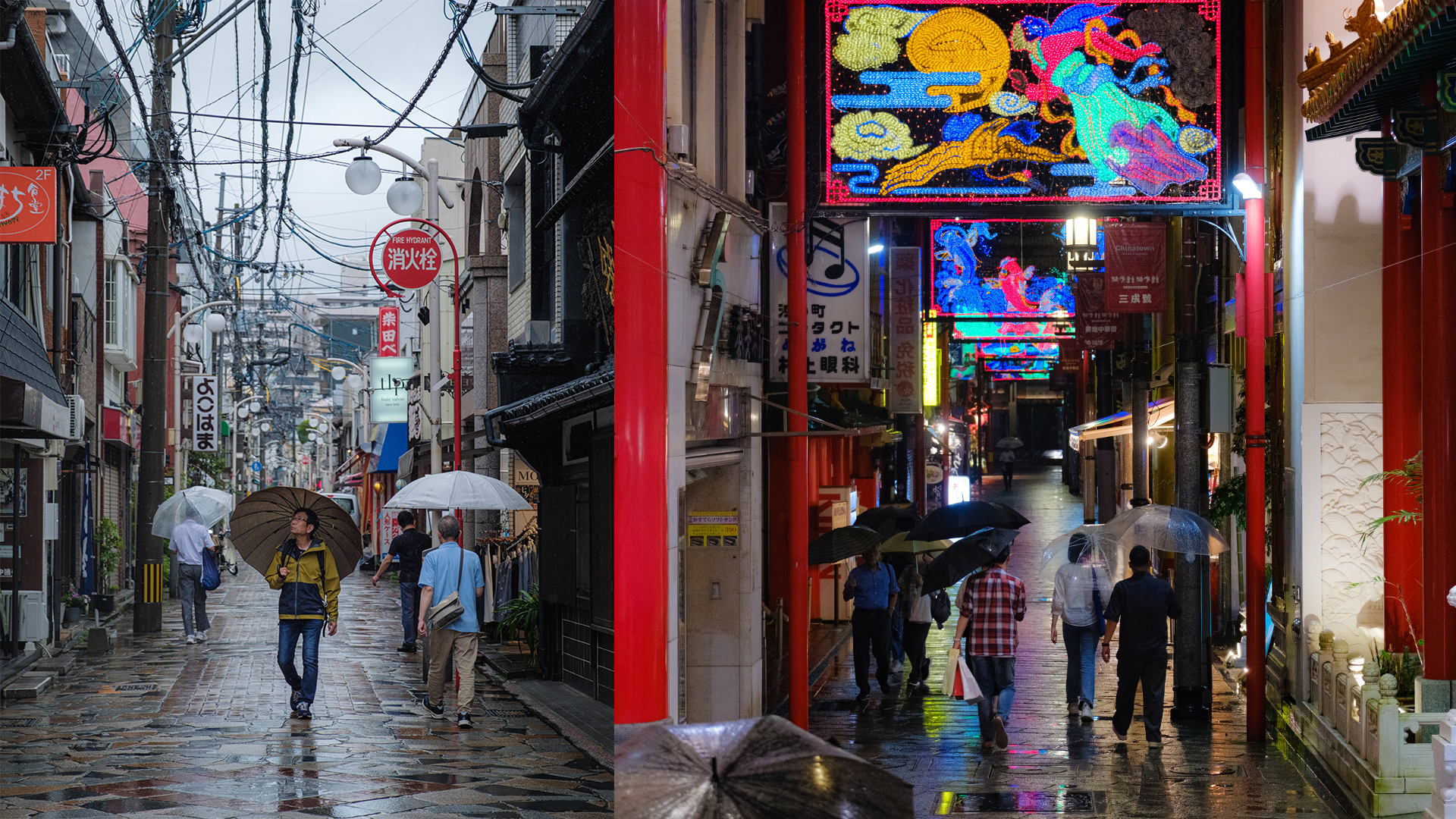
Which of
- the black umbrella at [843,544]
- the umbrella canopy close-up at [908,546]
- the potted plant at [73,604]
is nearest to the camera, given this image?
the black umbrella at [843,544]

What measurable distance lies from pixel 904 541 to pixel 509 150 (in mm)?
13514

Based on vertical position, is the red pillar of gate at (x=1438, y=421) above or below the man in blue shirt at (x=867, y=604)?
above

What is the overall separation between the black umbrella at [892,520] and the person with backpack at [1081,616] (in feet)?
11.0

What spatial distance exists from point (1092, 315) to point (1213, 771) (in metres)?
13.7

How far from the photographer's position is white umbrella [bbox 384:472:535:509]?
17562mm

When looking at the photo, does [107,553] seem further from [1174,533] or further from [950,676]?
[1174,533]

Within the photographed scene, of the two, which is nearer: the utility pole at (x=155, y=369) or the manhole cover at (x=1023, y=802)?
the manhole cover at (x=1023, y=802)

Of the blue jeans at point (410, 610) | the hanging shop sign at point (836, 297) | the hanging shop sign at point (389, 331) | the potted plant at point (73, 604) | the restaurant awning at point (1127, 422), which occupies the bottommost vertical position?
the potted plant at point (73, 604)

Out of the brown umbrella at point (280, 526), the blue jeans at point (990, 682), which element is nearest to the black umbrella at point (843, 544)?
the blue jeans at point (990, 682)

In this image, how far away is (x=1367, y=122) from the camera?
35.2ft

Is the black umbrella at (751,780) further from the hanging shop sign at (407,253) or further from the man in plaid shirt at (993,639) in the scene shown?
the hanging shop sign at (407,253)

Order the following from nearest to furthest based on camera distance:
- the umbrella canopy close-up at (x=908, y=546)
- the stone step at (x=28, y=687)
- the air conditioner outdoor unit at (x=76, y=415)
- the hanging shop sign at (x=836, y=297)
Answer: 1. the hanging shop sign at (x=836, y=297)
2. the stone step at (x=28, y=687)
3. the umbrella canopy close-up at (x=908, y=546)
4. the air conditioner outdoor unit at (x=76, y=415)

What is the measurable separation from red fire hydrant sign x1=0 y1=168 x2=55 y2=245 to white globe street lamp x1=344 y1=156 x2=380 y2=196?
5136 mm

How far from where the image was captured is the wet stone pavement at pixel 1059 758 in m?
10.8
